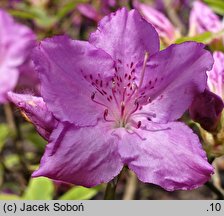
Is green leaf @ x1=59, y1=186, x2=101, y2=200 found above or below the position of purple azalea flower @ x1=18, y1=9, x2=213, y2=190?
below

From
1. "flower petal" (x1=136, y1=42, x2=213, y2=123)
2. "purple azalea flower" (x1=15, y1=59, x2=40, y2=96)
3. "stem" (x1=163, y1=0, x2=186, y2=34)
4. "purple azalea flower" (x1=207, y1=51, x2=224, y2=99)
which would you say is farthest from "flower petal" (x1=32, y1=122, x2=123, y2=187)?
"stem" (x1=163, y1=0, x2=186, y2=34)

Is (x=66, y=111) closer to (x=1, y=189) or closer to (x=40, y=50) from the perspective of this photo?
(x=40, y=50)

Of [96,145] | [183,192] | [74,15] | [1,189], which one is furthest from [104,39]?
[183,192]

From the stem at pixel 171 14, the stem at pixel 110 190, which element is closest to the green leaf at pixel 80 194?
the stem at pixel 110 190

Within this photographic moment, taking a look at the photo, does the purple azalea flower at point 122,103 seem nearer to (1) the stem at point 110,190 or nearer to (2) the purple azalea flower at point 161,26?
(1) the stem at point 110,190

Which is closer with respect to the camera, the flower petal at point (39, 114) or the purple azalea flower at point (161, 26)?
the flower petal at point (39, 114)

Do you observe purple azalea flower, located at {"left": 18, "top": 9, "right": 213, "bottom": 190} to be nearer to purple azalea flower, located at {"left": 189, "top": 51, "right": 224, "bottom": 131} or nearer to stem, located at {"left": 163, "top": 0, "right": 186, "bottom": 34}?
purple azalea flower, located at {"left": 189, "top": 51, "right": 224, "bottom": 131}

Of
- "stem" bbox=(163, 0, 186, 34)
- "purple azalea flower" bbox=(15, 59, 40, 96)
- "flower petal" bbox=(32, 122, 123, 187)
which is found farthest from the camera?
"stem" bbox=(163, 0, 186, 34)

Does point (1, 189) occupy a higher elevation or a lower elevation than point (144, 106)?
lower
